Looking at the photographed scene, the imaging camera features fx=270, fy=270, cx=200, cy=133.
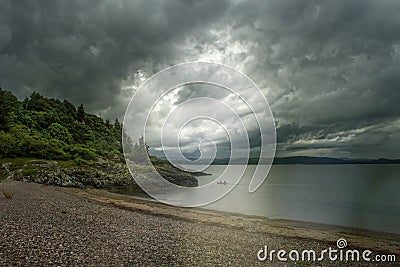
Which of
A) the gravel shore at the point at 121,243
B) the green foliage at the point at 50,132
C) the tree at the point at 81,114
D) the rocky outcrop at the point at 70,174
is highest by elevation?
the tree at the point at 81,114

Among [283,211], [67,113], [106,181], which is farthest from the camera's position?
[67,113]

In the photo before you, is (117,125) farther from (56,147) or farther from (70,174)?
(70,174)

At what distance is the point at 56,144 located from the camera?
6781 cm

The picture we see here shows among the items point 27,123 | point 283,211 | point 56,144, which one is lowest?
point 283,211

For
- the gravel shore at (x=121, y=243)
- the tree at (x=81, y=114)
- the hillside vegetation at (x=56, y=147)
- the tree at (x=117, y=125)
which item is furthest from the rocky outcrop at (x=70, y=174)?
the tree at (x=117, y=125)

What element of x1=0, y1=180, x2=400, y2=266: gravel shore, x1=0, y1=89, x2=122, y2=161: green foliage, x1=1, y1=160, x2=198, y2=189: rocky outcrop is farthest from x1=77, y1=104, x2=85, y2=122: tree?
x1=0, y1=180, x2=400, y2=266: gravel shore

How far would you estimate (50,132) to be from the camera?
79812 mm

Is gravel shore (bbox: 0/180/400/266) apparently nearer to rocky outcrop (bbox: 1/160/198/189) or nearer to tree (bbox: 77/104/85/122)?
rocky outcrop (bbox: 1/160/198/189)

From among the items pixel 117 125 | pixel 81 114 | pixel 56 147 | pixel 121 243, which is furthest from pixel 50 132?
pixel 121 243

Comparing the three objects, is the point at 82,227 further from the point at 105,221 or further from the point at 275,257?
the point at 275,257

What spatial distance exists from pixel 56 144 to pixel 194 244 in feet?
210

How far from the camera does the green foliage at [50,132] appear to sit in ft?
191

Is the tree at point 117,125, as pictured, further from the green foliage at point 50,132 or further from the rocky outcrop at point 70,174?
the rocky outcrop at point 70,174

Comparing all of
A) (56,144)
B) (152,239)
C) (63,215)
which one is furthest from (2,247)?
(56,144)
